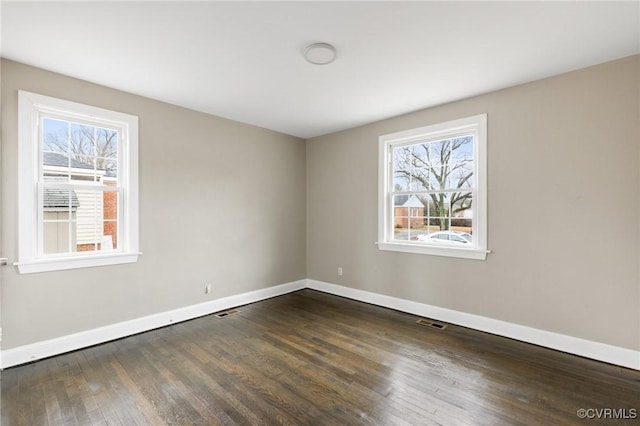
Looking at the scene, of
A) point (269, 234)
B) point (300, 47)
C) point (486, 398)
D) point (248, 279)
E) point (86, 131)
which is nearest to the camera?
point (486, 398)

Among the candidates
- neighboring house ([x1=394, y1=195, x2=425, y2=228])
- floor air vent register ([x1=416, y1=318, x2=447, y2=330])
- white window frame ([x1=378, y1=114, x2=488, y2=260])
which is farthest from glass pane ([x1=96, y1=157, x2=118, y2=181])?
floor air vent register ([x1=416, y1=318, x2=447, y2=330])

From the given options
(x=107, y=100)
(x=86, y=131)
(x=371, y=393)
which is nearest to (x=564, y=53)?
(x=371, y=393)

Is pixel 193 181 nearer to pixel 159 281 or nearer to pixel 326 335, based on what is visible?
pixel 159 281

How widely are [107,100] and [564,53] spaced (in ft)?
13.9

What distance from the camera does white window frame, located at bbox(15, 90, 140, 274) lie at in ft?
8.45

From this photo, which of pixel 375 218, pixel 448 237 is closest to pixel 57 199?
pixel 375 218

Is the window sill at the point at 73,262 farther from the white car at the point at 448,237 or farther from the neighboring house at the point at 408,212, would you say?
the white car at the point at 448,237

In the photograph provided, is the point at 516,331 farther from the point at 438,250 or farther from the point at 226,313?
the point at 226,313

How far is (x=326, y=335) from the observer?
10.4ft

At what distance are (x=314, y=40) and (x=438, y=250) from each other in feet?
8.79

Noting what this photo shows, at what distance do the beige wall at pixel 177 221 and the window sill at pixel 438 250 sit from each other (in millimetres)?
1705

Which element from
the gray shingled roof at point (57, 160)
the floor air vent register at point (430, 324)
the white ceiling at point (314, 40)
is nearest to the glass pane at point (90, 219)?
the gray shingled roof at point (57, 160)

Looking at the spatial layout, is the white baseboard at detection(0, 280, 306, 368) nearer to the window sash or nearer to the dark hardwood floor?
the dark hardwood floor

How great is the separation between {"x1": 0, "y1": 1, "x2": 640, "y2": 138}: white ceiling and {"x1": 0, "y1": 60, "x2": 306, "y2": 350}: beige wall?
0.38m
